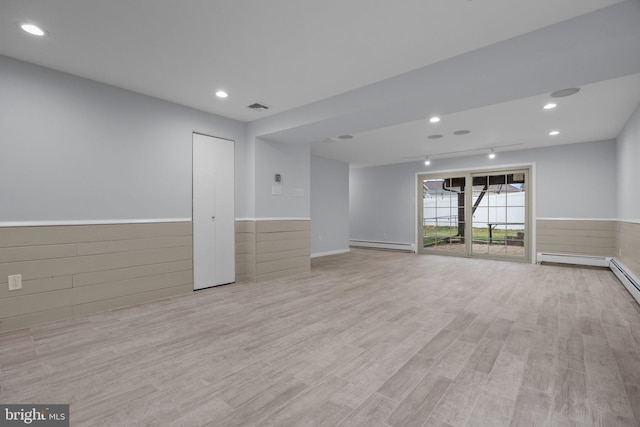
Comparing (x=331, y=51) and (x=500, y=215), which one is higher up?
(x=331, y=51)

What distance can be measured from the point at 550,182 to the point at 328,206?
16.0 ft

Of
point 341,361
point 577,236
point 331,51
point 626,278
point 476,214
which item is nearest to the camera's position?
point 341,361

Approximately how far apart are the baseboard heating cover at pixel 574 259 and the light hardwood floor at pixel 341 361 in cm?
253

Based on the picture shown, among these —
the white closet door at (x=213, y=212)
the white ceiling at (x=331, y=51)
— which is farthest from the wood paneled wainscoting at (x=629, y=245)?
the white closet door at (x=213, y=212)

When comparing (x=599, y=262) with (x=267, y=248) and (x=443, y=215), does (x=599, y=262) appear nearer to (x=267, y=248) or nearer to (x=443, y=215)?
(x=443, y=215)

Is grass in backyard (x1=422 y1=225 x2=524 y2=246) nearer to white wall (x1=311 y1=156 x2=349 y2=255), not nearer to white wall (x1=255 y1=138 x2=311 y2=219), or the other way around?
white wall (x1=311 y1=156 x2=349 y2=255)

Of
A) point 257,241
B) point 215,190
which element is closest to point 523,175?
point 257,241

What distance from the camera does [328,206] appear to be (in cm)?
755

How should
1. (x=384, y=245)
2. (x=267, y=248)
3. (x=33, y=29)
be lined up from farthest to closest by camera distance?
(x=384, y=245), (x=267, y=248), (x=33, y=29)

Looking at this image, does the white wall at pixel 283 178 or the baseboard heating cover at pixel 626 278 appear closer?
the baseboard heating cover at pixel 626 278

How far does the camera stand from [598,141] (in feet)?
18.7

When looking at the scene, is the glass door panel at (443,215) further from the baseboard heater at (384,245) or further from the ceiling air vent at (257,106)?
the ceiling air vent at (257,106)

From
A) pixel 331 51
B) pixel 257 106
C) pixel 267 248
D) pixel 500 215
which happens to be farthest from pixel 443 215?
pixel 331 51

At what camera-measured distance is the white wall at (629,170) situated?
12.8 ft
